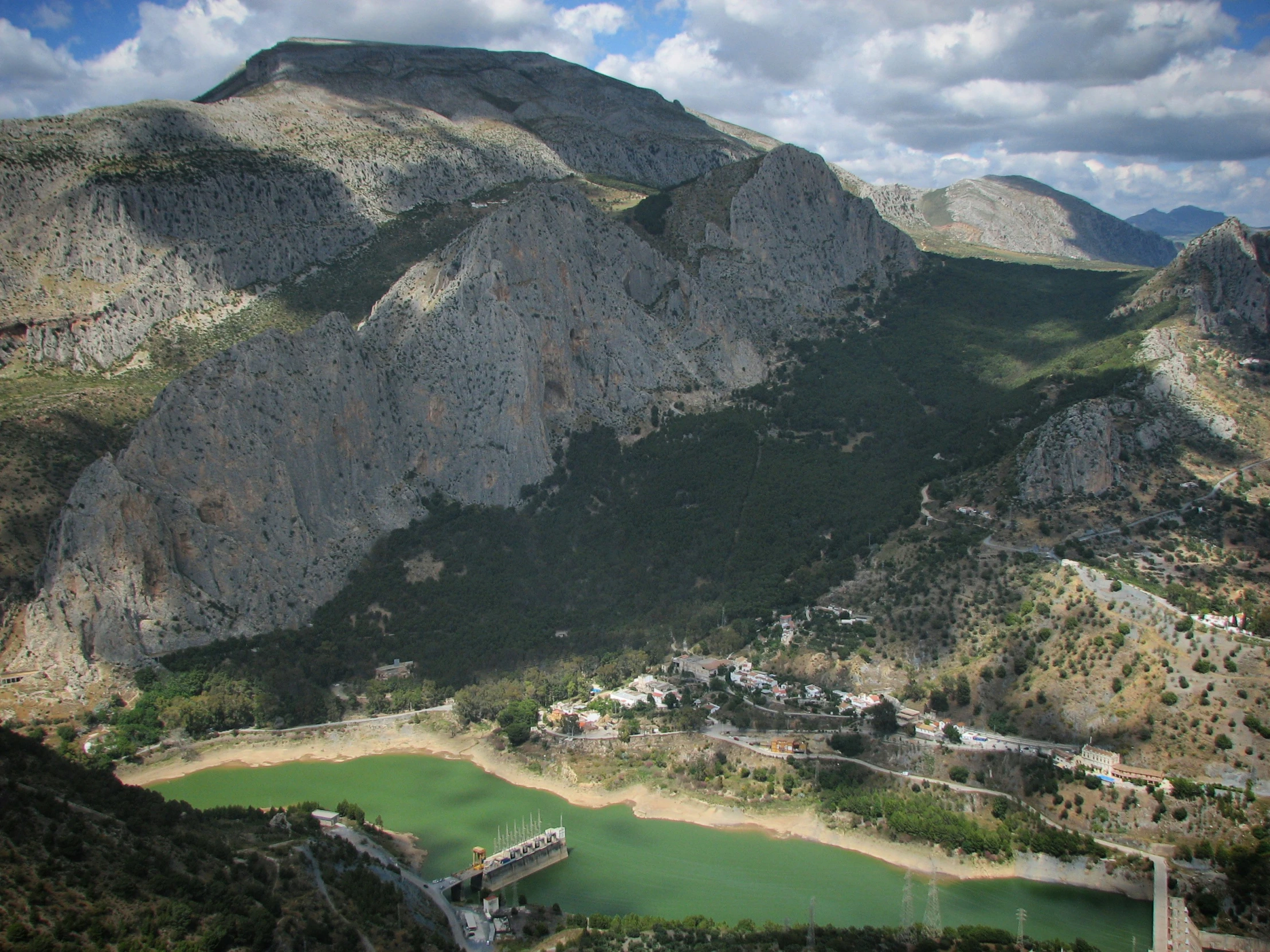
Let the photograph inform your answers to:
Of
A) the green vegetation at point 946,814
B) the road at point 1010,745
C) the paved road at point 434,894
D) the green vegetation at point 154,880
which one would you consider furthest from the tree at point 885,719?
the green vegetation at point 154,880

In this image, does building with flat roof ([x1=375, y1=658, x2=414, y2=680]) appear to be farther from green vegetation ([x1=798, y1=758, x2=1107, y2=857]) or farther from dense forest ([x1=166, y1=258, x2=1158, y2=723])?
green vegetation ([x1=798, y1=758, x2=1107, y2=857])

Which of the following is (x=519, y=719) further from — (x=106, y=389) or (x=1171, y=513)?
(x=1171, y=513)

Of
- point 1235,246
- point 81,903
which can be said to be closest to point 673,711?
point 81,903

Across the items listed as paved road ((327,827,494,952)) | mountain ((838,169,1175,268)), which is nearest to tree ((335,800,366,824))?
paved road ((327,827,494,952))

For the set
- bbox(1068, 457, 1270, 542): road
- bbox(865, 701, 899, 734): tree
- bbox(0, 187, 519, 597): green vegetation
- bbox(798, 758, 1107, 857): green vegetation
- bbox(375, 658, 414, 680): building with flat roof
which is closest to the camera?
bbox(798, 758, 1107, 857): green vegetation

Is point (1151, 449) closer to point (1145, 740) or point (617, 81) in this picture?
point (1145, 740)
